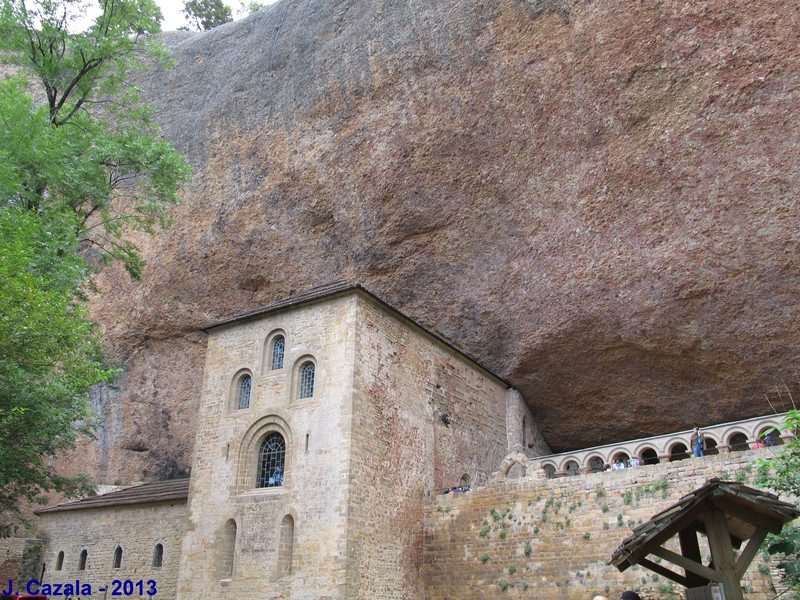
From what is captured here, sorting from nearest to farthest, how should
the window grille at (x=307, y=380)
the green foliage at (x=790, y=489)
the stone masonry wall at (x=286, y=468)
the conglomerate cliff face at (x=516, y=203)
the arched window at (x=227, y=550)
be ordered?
the green foliage at (x=790, y=489), the stone masonry wall at (x=286, y=468), the arched window at (x=227, y=550), the window grille at (x=307, y=380), the conglomerate cliff face at (x=516, y=203)

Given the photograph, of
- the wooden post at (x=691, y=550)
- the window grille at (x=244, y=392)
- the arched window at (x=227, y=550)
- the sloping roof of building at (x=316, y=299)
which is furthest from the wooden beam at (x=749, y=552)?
the window grille at (x=244, y=392)

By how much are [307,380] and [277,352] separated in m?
1.54

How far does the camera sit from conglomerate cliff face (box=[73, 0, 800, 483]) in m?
16.5

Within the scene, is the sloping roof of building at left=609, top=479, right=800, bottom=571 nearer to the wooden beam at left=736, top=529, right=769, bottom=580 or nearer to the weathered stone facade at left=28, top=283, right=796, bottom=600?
the wooden beam at left=736, top=529, right=769, bottom=580

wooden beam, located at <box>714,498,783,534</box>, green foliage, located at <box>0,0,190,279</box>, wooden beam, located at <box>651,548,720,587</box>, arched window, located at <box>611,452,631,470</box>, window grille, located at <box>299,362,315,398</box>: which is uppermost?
green foliage, located at <box>0,0,190,279</box>

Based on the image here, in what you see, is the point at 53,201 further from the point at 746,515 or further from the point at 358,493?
the point at 746,515

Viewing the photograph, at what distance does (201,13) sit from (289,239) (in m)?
27.0

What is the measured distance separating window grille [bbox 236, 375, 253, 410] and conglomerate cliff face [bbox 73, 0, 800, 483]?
644 cm

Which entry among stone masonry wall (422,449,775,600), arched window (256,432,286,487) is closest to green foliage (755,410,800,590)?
stone masonry wall (422,449,775,600)

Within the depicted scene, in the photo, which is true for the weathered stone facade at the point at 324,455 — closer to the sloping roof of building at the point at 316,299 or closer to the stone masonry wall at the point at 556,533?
the sloping roof of building at the point at 316,299

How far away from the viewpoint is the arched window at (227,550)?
15.4m

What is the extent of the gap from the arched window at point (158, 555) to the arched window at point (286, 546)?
230 inches

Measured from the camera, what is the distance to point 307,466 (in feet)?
49.3

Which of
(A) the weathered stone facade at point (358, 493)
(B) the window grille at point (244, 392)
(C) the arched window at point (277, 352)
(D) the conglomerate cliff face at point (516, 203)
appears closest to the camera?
(A) the weathered stone facade at point (358, 493)
